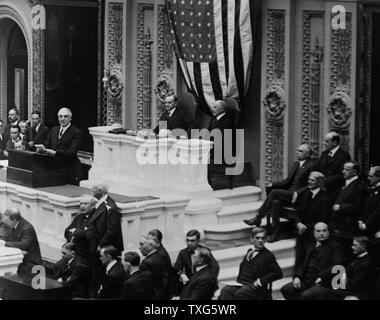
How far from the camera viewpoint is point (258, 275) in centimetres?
1734

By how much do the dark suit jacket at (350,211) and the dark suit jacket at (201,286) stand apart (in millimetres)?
2630

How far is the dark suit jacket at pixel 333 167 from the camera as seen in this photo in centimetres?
1980

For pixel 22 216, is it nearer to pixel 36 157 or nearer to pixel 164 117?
pixel 36 157

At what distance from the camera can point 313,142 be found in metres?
22.0

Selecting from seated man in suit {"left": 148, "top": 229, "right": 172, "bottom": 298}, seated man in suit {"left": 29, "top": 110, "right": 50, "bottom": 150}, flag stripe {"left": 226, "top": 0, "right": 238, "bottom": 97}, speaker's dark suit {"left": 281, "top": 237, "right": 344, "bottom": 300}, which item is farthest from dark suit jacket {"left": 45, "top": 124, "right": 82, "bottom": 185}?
speaker's dark suit {"left": 281, "top": 237, "right": 344, "bottom": 300}

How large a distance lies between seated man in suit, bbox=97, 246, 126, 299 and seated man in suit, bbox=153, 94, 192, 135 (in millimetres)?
5613

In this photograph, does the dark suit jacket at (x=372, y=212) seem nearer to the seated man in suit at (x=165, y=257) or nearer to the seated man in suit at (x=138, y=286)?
the seated man in suit at (x=165, y=257)

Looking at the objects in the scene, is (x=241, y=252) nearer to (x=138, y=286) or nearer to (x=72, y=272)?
(x=72, y=272)

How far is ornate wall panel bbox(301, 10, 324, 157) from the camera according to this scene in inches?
861

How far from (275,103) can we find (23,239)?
5.65 meters

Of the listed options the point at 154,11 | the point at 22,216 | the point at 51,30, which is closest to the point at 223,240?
the point at 22,216

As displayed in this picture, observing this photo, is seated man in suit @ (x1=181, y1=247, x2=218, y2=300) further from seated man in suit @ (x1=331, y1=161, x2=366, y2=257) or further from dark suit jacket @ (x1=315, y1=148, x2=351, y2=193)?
dark suit jacket @ (x1=315, y1=148, x2=351, y2=193)

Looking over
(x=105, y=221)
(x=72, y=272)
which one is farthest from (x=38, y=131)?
Answer: (x=72, y=272)

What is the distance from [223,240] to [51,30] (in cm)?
939
